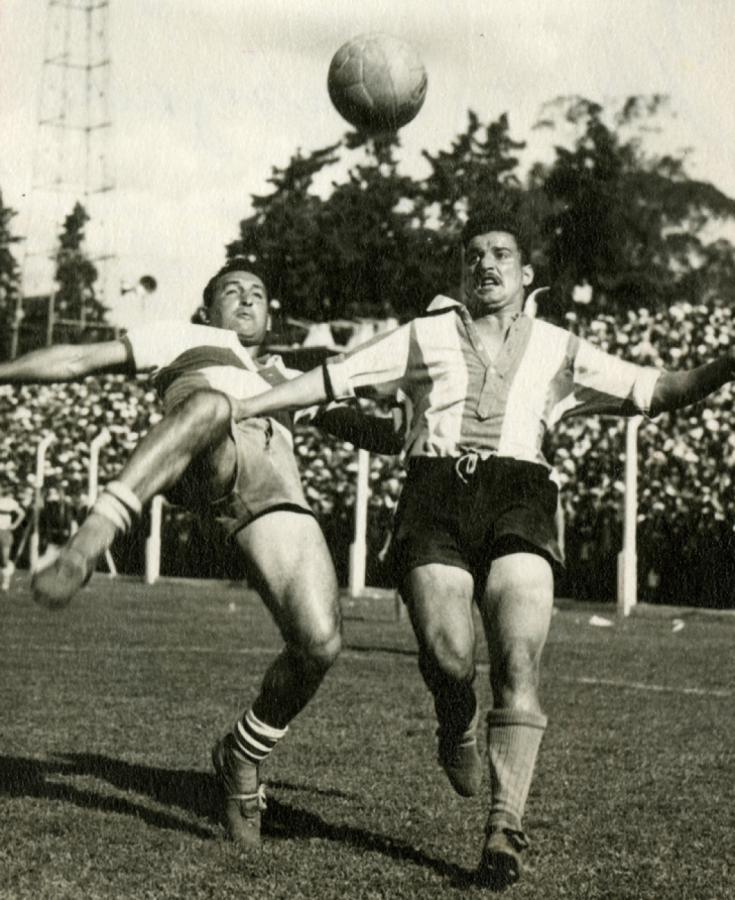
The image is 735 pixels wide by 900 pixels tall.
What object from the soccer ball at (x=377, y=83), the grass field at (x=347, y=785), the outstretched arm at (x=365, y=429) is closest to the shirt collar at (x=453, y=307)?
the outstretched arm at (x=365, y=429)

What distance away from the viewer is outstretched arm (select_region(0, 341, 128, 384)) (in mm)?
6535

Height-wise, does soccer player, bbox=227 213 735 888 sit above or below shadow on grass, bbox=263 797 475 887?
above

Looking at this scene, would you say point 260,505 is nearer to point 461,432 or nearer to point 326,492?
point 461,432

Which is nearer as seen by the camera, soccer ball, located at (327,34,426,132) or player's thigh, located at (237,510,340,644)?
player's thigh, located at (237,510,340,644)


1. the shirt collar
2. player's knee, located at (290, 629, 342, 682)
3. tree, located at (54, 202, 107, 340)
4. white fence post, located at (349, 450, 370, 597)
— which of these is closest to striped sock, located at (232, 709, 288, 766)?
player's knee, located at (290, 629, 342, 682)

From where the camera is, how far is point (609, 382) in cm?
625

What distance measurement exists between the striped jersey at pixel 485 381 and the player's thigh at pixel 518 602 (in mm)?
432

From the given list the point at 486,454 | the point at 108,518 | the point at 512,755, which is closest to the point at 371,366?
the point at 486,454

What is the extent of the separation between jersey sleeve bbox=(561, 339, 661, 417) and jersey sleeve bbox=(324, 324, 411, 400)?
2.17ft

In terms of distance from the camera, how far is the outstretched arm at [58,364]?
654 centimetres

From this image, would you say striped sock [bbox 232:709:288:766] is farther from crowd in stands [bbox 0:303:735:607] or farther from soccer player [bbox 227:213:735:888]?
crowd in stands [bbox 0:303:735:607]

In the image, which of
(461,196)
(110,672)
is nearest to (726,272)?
(461,196)

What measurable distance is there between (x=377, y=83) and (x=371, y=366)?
2884mm

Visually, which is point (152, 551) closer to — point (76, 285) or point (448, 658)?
point (448, 658)
